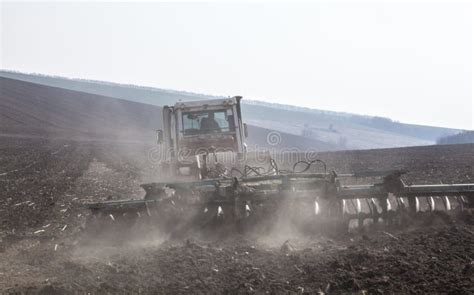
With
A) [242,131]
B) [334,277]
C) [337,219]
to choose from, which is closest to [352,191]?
[337,219]

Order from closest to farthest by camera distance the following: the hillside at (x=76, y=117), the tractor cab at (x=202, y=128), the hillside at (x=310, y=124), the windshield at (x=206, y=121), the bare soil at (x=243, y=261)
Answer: the bare soil at (x=243, y=261) → the tractor cab at (x=202, y=128) → the windshield at (x=206, y=121) → the hillside at (x=76, y=117) → the hillside at (x=310, y=124)

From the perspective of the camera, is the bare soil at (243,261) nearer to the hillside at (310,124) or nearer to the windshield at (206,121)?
the windshield at (206,121)

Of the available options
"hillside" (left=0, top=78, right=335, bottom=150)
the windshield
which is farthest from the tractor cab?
"hillside" (left=0, top=78, right=335, bottom=150)

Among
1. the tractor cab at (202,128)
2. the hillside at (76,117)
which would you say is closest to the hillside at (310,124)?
the hillside at (76,117)

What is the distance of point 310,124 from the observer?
95.1 m

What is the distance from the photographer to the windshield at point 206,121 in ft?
33.9

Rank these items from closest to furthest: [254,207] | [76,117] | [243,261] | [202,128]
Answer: [243,261] → [254,207] → [202,128] → [76,117]

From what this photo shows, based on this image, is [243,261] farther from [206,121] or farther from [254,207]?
[206,121]

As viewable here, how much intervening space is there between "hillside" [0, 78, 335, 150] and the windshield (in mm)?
26560

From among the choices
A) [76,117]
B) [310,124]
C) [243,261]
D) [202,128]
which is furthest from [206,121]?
[310,124]

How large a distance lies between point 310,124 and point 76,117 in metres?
57.4

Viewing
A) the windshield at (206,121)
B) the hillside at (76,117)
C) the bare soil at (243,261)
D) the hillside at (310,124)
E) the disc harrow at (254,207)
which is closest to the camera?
the bare soil at (243,261)

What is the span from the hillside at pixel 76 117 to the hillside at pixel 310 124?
20.3 m

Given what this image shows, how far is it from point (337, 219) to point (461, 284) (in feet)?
8.71
